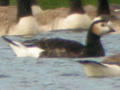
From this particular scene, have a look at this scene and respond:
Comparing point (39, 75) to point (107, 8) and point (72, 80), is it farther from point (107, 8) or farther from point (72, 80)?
point (107, 8)

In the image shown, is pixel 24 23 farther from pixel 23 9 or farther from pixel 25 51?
pixel 25 51

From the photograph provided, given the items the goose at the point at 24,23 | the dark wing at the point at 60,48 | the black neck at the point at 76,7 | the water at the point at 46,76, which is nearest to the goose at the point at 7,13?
the goose at the point at 24,23

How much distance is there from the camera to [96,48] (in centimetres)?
1598

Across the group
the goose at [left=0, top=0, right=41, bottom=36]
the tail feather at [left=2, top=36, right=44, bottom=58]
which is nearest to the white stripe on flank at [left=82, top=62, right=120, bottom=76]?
the tail feather at [left=2, top=36, right=44, bottom=58]

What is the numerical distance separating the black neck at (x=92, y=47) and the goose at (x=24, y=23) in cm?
572

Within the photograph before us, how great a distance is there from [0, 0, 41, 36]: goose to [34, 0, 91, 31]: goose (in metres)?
2.06

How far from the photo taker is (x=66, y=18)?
Answer: 24.2 meters

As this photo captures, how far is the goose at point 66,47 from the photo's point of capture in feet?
51.9

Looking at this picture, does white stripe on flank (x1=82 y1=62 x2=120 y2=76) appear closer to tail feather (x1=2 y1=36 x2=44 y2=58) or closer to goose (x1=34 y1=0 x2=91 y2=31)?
tail feather (x1=2 y1=36 x2=44 y2=58)

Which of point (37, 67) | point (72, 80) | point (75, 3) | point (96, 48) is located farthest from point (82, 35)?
point (72, 80)

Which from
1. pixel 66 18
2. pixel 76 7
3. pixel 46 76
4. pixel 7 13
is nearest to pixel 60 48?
pixel 46 76

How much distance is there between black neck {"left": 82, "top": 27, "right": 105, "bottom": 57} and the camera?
1583cm

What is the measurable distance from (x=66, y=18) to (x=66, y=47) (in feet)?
27.8

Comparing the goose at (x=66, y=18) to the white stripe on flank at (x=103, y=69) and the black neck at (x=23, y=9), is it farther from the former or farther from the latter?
the white stripe on flank at (x=103, y=69)
